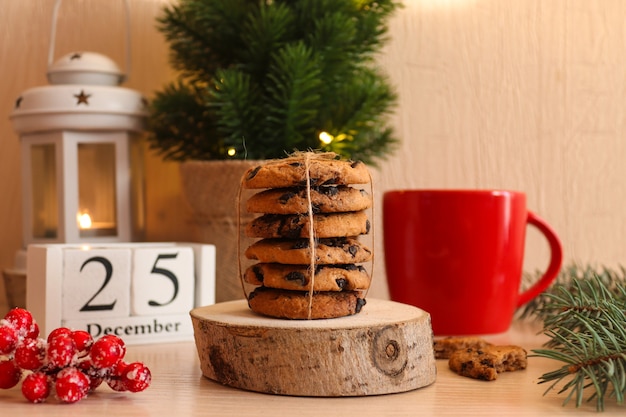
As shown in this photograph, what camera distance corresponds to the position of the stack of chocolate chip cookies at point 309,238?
549 millimetres

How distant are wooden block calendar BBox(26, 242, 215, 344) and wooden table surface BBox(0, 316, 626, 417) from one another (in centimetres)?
15

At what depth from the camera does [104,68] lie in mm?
888

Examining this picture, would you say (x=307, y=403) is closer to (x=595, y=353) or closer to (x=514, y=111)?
(x=595, y=353)

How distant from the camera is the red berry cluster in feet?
1.60

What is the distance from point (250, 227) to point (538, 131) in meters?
0.60

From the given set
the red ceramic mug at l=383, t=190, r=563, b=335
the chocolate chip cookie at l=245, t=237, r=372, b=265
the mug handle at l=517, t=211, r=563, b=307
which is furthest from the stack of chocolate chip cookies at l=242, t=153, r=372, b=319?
the mug handle at l=517, t=211, r=563, b=307

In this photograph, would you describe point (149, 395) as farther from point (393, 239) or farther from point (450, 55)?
point (450, 55)

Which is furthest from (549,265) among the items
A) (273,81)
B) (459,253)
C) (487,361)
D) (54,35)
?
(54,35)

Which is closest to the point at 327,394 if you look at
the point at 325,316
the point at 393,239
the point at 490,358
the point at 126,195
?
the point at 325,316

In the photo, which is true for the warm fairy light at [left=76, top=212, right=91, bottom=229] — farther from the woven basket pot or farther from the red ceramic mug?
the red ceramic mug

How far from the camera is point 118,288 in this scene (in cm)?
71

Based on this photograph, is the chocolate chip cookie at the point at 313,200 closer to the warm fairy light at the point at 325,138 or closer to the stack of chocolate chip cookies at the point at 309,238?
the stack of chocolate chip cookies at the point at 309,238

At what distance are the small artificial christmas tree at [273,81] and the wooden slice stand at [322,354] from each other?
31 centimetres

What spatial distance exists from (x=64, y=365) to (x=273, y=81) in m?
0.45
